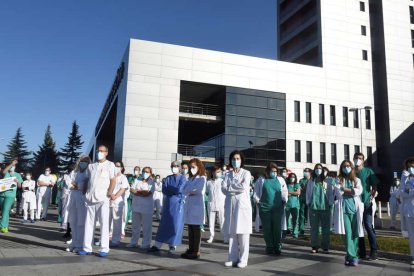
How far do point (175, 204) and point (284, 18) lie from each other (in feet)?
154

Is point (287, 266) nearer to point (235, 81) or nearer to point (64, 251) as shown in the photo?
point (64, 251)

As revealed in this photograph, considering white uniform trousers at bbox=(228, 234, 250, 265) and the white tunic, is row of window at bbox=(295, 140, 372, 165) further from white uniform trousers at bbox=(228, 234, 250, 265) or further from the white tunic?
the white tunic

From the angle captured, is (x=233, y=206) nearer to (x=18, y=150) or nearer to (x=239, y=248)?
(x=239, y=248)

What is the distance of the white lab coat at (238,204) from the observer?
6990mm

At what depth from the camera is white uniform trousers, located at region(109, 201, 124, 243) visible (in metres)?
8.98

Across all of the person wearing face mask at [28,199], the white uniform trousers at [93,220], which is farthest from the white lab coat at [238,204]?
the person wearing face mask at [28,199]

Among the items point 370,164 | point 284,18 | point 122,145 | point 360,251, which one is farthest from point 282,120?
point 360,251

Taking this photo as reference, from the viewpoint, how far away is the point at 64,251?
7688 millimetres

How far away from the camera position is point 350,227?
7387mm

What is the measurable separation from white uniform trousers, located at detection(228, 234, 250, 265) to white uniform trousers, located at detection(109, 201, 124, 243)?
330 cm

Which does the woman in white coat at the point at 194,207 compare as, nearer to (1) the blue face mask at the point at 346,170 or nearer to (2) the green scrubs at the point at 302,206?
(1) the blue face mask at the point at 346,170

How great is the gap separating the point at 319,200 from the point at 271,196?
1.40 meters

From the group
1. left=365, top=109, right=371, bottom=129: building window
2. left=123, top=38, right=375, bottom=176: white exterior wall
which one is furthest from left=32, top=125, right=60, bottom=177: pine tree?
left=365, top=109, right=371, bottom=129: building window

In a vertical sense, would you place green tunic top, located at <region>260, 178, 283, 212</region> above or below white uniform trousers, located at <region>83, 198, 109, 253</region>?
above
